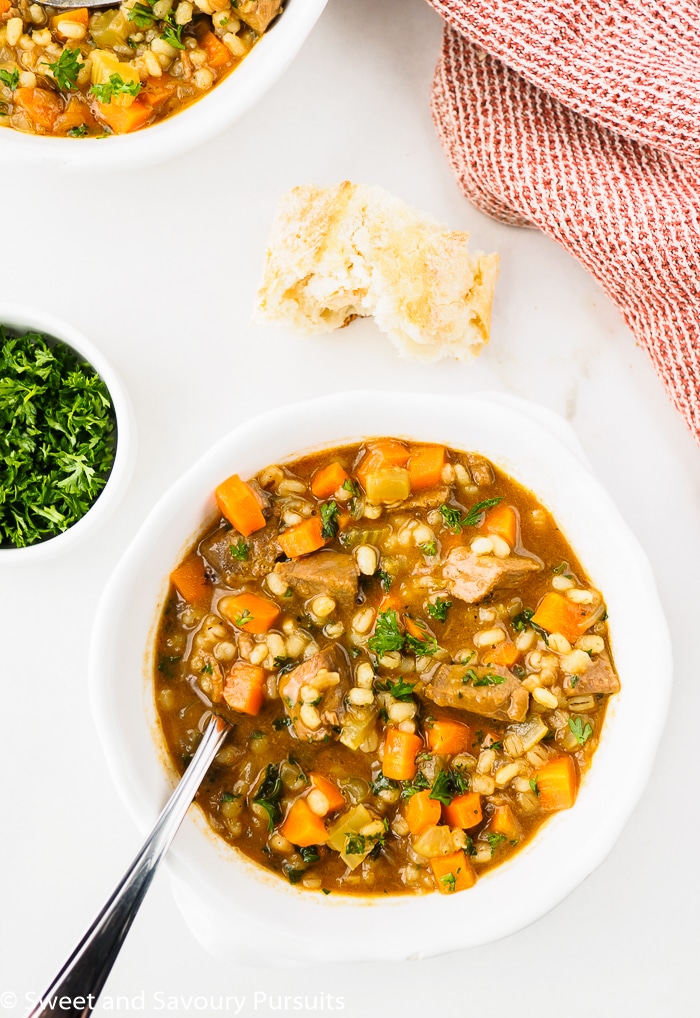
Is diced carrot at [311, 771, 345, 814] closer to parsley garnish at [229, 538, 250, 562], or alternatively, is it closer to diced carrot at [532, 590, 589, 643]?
parsley garnish at [229, 538, 250, 562]

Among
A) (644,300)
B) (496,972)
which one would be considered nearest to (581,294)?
(644,300)

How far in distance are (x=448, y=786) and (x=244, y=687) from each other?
733 mm

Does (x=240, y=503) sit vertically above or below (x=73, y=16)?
below

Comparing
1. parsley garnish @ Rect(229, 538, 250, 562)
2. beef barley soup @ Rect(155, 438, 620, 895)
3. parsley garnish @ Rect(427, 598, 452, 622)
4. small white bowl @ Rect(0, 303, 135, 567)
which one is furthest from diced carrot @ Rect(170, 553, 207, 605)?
parsley garnish @ Rect(427, 598, 452, 622)

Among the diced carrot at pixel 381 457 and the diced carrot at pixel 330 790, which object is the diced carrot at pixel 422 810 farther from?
the diced carrot at pixel 381 457

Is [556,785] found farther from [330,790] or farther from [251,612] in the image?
[251,612]

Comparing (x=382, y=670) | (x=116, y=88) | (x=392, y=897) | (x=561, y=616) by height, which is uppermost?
(x=116, y=88)

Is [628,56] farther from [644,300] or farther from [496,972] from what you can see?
[496,972]

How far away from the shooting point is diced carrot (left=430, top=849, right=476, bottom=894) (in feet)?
9.30

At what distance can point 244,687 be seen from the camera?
9.20 feet

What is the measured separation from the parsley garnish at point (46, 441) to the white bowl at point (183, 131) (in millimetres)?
624

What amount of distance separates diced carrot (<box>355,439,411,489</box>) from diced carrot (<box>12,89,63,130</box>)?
4.97 ft

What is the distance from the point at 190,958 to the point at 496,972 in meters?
1.16

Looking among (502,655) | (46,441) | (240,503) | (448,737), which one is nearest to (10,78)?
(46,441)
